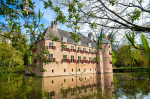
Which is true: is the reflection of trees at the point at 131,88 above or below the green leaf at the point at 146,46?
below

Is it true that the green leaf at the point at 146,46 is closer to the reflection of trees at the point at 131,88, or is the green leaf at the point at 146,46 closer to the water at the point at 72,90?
the water at the point at 72,90

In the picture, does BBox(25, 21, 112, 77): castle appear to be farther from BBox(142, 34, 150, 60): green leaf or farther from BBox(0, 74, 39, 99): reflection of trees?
BBox(142, 34, 150, 60): green leaf

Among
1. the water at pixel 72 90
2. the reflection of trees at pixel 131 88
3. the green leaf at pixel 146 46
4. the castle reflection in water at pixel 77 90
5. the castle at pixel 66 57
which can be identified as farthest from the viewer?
the castle at pixel 66 57

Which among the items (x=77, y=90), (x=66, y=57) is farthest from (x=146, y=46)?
(x=66, y=57)

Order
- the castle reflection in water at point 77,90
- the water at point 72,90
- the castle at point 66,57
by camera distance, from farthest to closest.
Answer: the castle at point 66,57 → the castle reflection in water at point 77,90 → the water at point 72,90

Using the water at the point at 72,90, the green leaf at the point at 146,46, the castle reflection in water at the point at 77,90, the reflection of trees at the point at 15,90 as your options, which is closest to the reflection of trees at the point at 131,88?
the water at the point at 72,90

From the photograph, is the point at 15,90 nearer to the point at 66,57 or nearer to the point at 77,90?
the point at 77,90

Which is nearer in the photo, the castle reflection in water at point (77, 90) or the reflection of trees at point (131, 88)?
the castle reflection in water at point (77, 90)

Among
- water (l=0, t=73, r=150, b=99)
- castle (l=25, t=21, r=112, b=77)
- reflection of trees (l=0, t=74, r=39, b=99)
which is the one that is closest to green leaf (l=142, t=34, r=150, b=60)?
water (l=0, t=73, r=150, b=99)

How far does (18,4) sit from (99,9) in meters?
2.45

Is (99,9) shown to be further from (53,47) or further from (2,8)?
(53,47)

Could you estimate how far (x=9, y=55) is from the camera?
22281mm

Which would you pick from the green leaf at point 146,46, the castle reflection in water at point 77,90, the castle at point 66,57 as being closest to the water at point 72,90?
the castle reflection in water at point 77,90

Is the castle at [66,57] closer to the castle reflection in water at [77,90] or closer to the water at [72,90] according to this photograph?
the castle reflection in water at [77,90]
